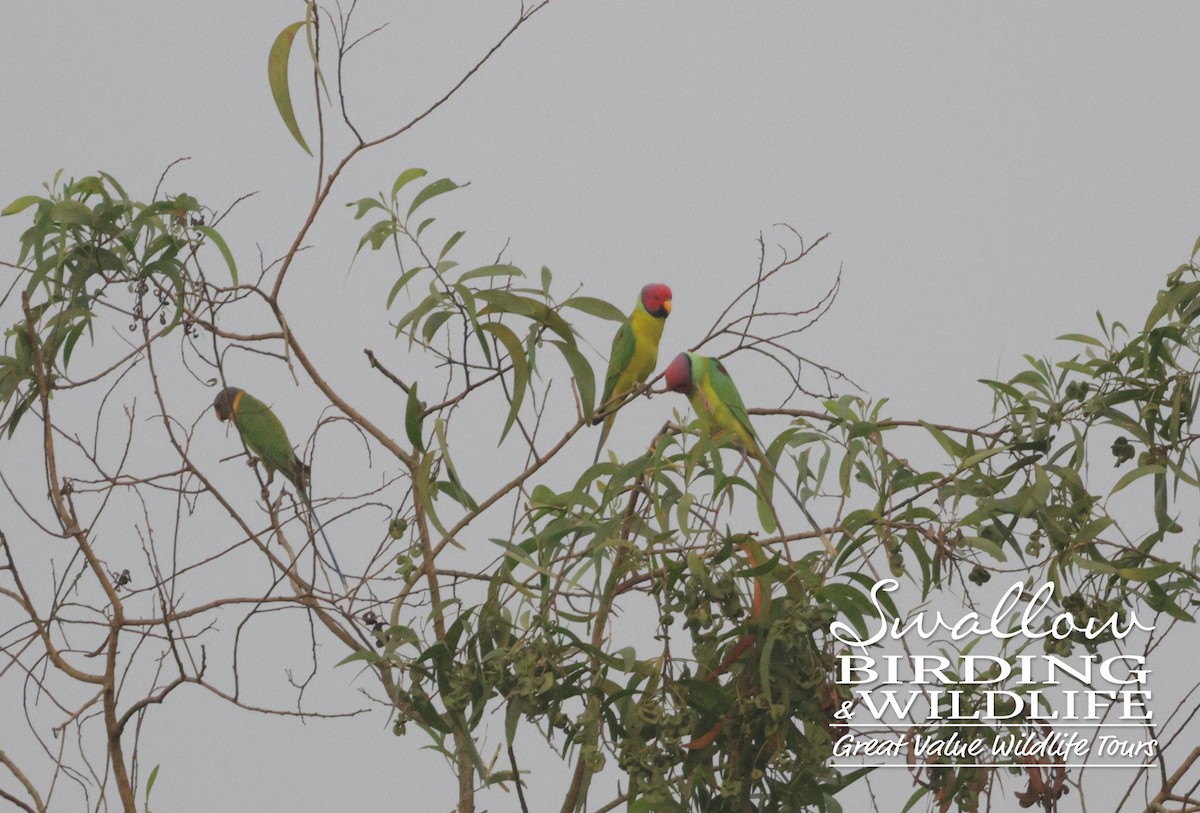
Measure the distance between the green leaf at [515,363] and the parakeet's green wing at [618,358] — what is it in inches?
20.6

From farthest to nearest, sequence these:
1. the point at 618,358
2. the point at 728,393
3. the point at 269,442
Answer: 1. the point at 269,442
2. the point at 618,358
3. the point at 728,393

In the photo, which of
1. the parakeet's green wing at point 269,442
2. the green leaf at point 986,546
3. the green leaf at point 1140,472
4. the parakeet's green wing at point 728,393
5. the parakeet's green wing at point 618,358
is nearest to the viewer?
the green leaf at point 986,546

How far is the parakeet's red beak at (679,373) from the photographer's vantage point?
1.54 metres

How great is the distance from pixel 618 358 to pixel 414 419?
66 cm

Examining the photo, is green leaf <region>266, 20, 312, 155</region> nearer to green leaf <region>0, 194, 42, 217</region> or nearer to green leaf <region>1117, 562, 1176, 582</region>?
green leaf <region>0, 194, 42, 217</region>

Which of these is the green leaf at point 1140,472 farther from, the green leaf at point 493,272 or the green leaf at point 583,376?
the green leaf at point 493,272

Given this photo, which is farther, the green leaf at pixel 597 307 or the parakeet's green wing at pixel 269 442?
the parakeet's green wing at pixel 269 442

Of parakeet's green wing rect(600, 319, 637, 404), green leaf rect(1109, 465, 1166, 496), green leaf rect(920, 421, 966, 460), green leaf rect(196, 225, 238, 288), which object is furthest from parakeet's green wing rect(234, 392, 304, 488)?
green leaf rect(1109, 465, 1166, 496)

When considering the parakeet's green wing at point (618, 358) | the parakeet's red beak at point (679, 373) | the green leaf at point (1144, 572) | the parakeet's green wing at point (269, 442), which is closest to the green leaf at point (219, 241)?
the parakeet's red beak at point (679, 373)

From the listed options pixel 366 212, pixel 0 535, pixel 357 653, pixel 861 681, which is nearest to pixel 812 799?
pixel 861 681

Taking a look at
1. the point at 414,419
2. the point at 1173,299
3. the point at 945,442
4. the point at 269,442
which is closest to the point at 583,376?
the point at 414,419

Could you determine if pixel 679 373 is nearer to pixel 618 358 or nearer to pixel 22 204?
pixel 618 358

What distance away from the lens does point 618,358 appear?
6.20ft

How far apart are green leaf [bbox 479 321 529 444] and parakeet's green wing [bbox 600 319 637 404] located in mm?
522
